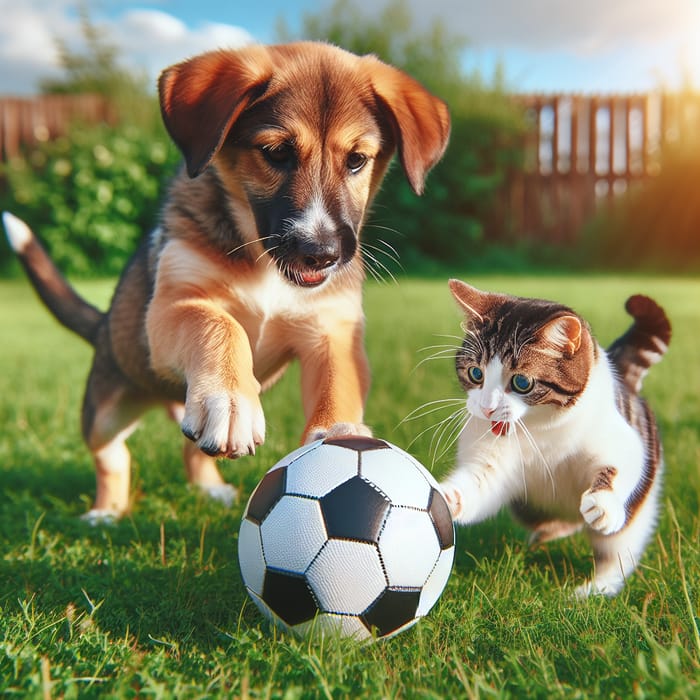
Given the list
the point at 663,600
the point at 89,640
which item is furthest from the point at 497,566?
the point at 89,640

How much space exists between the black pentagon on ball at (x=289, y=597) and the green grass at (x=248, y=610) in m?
0.07

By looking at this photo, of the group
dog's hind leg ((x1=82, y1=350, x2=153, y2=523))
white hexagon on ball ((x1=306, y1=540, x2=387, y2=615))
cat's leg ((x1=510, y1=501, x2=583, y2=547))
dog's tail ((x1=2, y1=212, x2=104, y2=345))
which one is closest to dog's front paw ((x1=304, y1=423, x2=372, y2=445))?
white hexagon on ball ((x1=306, y1=540, x2=387, y2=615))

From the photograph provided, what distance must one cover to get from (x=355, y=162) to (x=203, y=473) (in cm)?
167

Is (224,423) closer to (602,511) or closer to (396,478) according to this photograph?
(396,478)

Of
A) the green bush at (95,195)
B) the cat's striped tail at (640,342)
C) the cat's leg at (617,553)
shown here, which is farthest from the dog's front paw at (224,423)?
the green bush at (95,195)

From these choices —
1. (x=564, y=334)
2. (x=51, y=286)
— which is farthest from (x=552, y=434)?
(x=51, y=286)

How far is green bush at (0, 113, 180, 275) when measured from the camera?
1332 cm

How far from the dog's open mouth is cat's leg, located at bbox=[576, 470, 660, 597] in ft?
4.07

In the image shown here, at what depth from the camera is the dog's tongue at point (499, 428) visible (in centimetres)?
256

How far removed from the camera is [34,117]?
16.2 m

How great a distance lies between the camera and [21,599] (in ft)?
8.01

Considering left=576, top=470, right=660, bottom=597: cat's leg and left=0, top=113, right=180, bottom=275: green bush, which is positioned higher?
left=576, top=470, right=660, bottom=597: cat's leg

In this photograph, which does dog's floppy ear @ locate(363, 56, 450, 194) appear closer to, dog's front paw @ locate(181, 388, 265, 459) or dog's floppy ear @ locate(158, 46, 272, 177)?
dog's floppy ear @ locate(158, 46, 272, 177)

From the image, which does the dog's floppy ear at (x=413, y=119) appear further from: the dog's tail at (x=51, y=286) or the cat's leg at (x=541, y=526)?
the dog's tail at (x=51, y=286)
